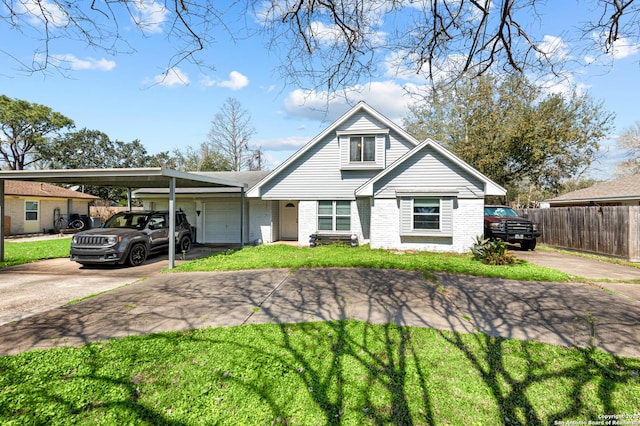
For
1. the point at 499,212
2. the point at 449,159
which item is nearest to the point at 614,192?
the point at 499,212

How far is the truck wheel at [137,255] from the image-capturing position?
9.86 meters

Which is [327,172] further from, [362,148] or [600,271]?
[600,271]

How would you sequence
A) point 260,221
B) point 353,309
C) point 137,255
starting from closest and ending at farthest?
1. point 353,309
2. point 137,255
3. point 260,221

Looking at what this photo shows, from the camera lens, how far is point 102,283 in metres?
7.66

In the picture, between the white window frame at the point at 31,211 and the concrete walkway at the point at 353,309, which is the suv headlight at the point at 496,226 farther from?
the white window frame at the point at 31,211

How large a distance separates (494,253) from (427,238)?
3.02 metres

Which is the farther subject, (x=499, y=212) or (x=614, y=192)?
(x=614, y=192)

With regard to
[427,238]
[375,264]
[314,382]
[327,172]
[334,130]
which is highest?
[334,130]

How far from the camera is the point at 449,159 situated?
40.7ft

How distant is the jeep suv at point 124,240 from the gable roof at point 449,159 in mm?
8227

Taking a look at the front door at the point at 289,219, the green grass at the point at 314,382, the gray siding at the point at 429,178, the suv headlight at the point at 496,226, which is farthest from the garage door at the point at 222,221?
the suv headlight at the point at 496,226

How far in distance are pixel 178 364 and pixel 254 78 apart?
413cm

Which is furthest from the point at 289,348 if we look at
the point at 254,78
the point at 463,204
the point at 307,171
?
the point at 307,171

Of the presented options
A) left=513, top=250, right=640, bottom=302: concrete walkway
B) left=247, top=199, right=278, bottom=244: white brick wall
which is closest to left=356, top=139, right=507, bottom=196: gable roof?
left=513, top=250, right=640, bottom=302: concrete walkway
